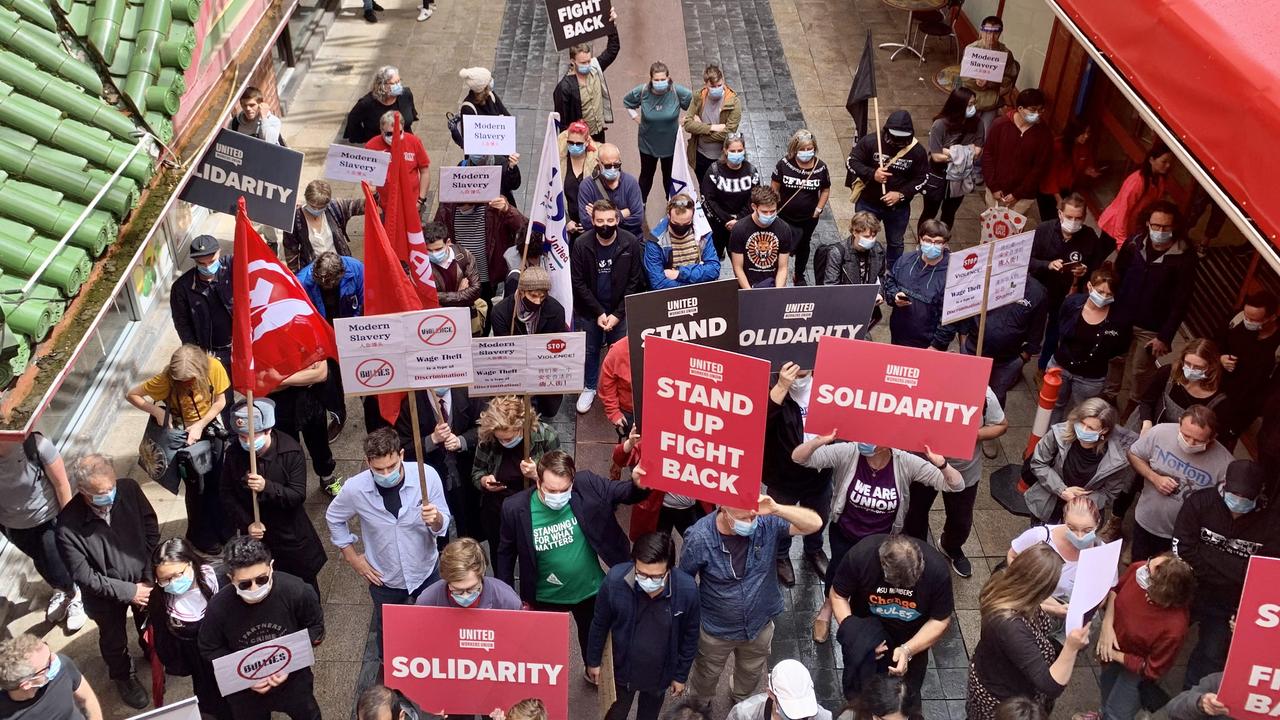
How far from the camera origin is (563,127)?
43.6 ft

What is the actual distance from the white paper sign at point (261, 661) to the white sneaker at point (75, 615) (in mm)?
2383

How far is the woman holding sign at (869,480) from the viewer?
7430 millimetres

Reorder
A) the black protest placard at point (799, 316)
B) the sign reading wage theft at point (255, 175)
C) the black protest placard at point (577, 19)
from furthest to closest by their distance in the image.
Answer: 1. the black protest placard at point (577, 19)
2. the sign reading wage theft at point (255, 175)
3. the black protest placard at point (799, 316)

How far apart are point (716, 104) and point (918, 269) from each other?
3.75 meters

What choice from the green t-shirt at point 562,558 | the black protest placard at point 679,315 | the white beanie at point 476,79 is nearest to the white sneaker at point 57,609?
the green t-shirt at point 562,558

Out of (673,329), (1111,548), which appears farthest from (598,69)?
(1111,548)

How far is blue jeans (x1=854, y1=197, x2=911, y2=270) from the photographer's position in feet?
37.8

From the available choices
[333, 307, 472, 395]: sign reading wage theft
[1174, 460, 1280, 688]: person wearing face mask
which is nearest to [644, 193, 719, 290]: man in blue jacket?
[333, 307, 472, 395]: sign reading wage theft

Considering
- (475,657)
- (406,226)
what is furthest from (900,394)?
(406,226)

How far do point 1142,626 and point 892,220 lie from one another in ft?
18.3

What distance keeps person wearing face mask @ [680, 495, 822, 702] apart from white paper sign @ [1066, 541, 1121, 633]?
148 centimetres

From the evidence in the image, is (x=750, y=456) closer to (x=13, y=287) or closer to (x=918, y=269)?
(x=918, y=269)

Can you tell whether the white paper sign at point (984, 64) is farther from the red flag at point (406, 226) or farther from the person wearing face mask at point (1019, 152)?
the red flag at point (406, 226)

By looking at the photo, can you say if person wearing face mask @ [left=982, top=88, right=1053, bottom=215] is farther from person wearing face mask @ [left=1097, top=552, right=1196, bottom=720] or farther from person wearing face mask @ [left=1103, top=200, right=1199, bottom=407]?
person wearing face mask @ [left=1097, top=552, right=1196, bottom=720]
